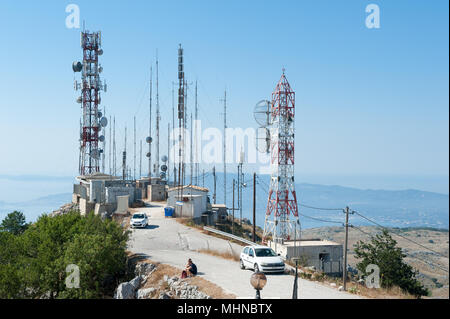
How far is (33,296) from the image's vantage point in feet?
76.2

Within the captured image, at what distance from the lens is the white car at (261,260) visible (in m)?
22.2

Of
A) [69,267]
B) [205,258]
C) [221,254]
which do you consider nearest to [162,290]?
[69,267]

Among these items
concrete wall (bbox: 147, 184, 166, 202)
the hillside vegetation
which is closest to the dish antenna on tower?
concrete wall (bbox: 147, 184, 166, 202)

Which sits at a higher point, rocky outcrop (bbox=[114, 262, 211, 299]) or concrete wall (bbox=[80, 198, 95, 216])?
concrete wall (bbox=[80, 198, 95, 216])

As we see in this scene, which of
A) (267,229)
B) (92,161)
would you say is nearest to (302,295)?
(267,229)

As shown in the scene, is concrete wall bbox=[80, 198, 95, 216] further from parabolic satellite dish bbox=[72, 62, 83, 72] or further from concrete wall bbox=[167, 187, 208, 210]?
parabolic satellite dish bbox=[72, 62, 83, 72]

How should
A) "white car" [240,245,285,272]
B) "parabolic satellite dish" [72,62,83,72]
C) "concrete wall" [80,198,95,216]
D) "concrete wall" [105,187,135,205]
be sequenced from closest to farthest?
"white car" [240,245,285,272] < "concrete wall" [105,187,135,205] < "concrete wall" [80,198,95,216] < "parabolic satellite dish" [72,62,83,72]

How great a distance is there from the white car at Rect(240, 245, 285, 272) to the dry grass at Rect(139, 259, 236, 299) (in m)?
3.18

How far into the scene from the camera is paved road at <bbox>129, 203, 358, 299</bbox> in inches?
733

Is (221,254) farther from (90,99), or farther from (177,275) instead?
(90,99)

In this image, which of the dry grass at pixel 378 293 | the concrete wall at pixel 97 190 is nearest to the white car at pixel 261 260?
the dry grass at pixel 378 293
